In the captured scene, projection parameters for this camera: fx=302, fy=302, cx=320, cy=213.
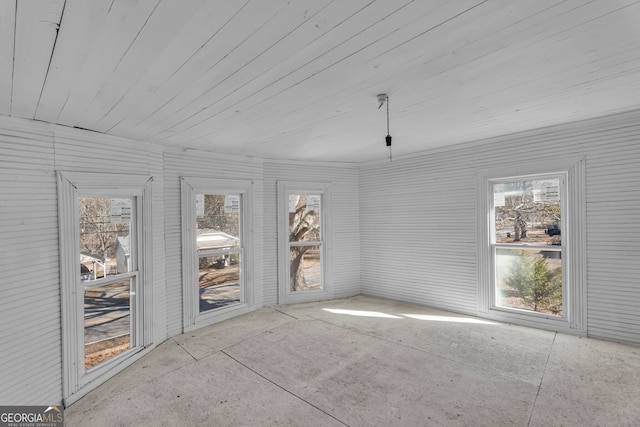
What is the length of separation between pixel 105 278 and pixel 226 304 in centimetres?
183

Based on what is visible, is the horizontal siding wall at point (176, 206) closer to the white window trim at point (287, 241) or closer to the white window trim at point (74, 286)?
the white window trim at point (74, 286)

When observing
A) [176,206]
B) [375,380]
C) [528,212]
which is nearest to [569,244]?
[528,212]

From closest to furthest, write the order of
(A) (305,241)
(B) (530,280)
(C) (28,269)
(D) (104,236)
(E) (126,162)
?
(C) (28,269) → (D) (104,236) → (E) (126,162) → (B) (530,280) → (A) (305,241)

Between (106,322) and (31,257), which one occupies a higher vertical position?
(31,257)

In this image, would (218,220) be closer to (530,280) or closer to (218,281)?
(218,281)

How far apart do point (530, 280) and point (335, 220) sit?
303 cm

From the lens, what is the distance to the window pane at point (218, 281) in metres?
4.39

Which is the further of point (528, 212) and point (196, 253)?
point (196, 253)

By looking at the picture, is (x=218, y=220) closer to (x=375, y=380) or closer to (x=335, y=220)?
(x=335, y=220)

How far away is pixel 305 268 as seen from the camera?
543 centimetres

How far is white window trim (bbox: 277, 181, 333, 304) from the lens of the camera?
199 inches

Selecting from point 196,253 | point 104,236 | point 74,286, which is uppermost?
point 104,236

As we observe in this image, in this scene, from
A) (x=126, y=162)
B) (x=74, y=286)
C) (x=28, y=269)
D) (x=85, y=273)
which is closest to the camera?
(x=28, y=269)

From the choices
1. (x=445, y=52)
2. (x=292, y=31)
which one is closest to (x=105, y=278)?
(x=292, y=31)
